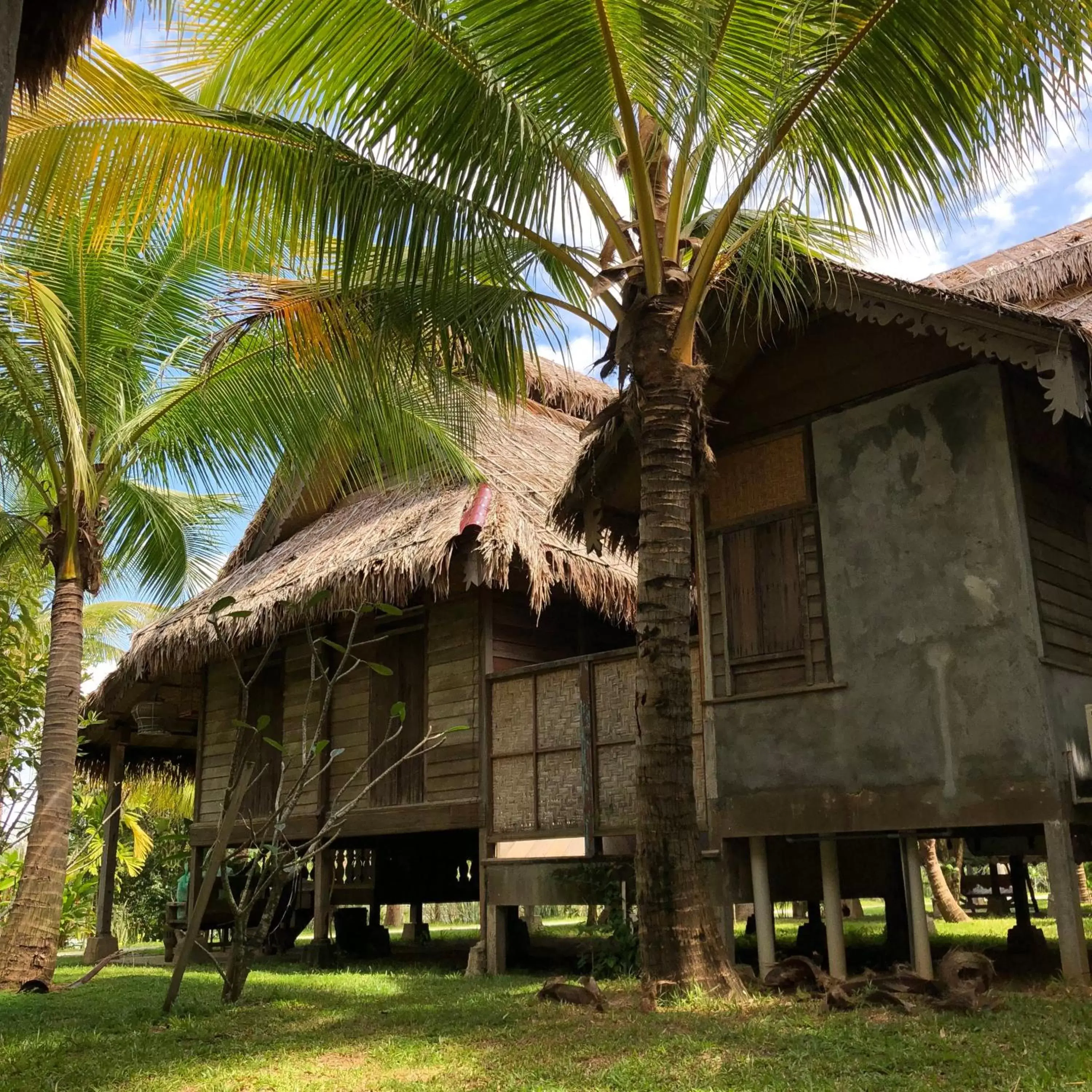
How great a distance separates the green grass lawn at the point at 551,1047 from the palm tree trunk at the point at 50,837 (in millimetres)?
1544

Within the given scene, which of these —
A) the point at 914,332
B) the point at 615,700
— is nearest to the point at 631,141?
the point at 914,332

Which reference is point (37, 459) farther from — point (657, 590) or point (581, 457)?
point (657, 590)

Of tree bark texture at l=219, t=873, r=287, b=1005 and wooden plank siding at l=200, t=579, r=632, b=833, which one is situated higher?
wooden plank siding at l=200, t=579, r=632, b=833

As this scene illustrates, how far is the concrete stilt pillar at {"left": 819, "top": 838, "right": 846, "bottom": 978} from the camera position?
24.7 feet

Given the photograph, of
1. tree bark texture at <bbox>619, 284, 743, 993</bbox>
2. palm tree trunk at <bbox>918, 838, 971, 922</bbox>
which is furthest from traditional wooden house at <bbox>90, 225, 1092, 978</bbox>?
palm tree trunk at <bbox>918, 838, 971, 922</bbox>

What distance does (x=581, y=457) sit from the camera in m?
8.84

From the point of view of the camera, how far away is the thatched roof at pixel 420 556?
1018 cm

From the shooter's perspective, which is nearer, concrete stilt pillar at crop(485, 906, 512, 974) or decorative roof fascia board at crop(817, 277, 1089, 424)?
decorative roof fascia board at crop(817, 277, 1089, 424)

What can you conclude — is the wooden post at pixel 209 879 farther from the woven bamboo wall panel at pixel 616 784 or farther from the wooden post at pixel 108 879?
the wooden post at pixel 108 879

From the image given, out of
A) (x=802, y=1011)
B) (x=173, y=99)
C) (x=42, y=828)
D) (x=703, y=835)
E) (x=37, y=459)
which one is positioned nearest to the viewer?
(x=802, y=1011)

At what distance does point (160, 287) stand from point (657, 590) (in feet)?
18.8

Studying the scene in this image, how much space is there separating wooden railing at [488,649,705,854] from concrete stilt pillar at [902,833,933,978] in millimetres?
1579

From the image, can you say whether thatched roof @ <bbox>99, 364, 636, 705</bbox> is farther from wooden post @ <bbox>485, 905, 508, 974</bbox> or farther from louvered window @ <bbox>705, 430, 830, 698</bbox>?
wooden post @ <bbox>485, 905, 508, 974</bbox>

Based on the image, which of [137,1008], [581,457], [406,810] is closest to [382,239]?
[581,457]
